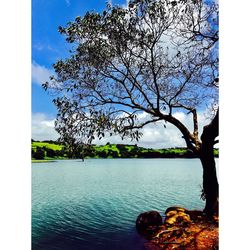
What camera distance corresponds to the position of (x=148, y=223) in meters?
4.39

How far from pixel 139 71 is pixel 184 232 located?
6.84ft

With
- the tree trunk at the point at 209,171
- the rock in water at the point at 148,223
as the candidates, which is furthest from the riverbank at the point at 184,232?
the tree trunk at the point at 209,171

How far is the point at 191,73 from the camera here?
4.26 metres

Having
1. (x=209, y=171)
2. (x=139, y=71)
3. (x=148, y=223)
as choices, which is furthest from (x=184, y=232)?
(x=139, y=71)

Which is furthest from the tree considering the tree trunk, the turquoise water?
the turquoise water

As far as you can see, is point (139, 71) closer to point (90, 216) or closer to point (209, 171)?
point (209, 171)

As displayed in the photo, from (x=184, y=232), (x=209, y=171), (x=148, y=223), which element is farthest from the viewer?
(x=148, y=223)

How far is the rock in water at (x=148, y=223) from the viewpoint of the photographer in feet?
14.2

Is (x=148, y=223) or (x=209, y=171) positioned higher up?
(x=209, y=171)

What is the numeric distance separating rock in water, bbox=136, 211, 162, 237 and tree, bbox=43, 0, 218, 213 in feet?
2.33

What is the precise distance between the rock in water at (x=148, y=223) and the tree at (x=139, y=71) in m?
0.71

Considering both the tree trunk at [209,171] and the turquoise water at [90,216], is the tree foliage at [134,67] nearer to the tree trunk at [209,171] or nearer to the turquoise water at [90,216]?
the tree trunk at [209,171]
